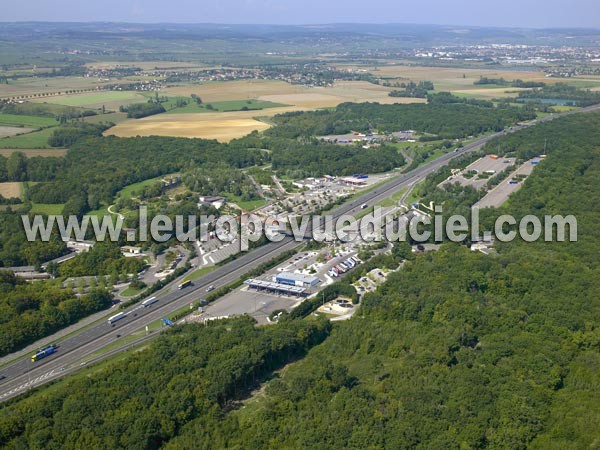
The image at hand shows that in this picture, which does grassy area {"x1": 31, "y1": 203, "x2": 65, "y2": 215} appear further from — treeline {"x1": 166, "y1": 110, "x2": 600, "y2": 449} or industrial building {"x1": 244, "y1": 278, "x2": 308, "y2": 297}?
treeline {"x1": 166, "y1": 110, "x2": 600, "y2": 449}

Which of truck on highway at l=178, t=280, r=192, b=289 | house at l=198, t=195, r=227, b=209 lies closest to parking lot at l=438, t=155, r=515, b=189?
house at l=198, t=195, r=227, b=209

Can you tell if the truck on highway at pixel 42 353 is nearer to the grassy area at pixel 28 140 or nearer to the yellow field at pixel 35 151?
the yellow field at pixel 35 151

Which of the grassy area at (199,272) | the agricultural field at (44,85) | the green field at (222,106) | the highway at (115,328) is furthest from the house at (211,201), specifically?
the agricultural field at (44,85)

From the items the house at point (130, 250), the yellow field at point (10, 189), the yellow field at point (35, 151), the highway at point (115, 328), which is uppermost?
the yellow field at point (35, 151)

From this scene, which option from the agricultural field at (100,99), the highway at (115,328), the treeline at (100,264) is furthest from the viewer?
the agricultural field at (100,99)

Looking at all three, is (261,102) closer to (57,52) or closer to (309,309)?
(309,309)

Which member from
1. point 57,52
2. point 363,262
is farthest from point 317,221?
point 57,52

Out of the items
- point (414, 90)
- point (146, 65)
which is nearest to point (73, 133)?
point (414, 90)
